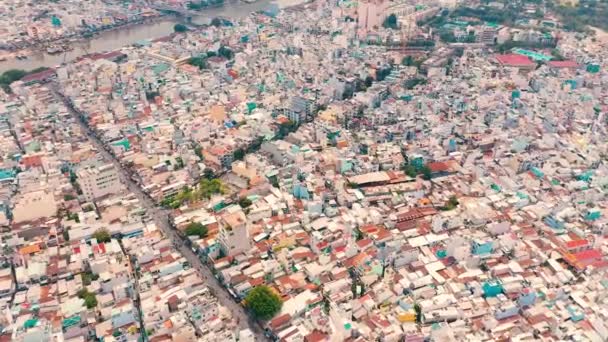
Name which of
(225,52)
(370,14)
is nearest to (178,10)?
(225,52)

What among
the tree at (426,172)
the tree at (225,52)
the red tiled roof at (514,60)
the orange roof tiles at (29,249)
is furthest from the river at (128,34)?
the tree at (426,172)

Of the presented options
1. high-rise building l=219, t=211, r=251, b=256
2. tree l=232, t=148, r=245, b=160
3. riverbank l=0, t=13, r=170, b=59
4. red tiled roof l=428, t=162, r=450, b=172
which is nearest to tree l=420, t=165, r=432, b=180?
red tiled roof l=428, t=162, r=450, b=172

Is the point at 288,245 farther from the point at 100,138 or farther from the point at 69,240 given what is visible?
the point at 100,138

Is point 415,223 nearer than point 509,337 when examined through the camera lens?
No

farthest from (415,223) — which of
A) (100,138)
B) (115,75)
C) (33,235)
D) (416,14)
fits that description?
(416,14)

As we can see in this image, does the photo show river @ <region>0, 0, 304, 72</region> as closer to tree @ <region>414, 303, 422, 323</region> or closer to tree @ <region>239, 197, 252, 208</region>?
tree @ <region>239, 197, 252, 208</region>

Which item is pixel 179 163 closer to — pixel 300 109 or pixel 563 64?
pixel 300 109
